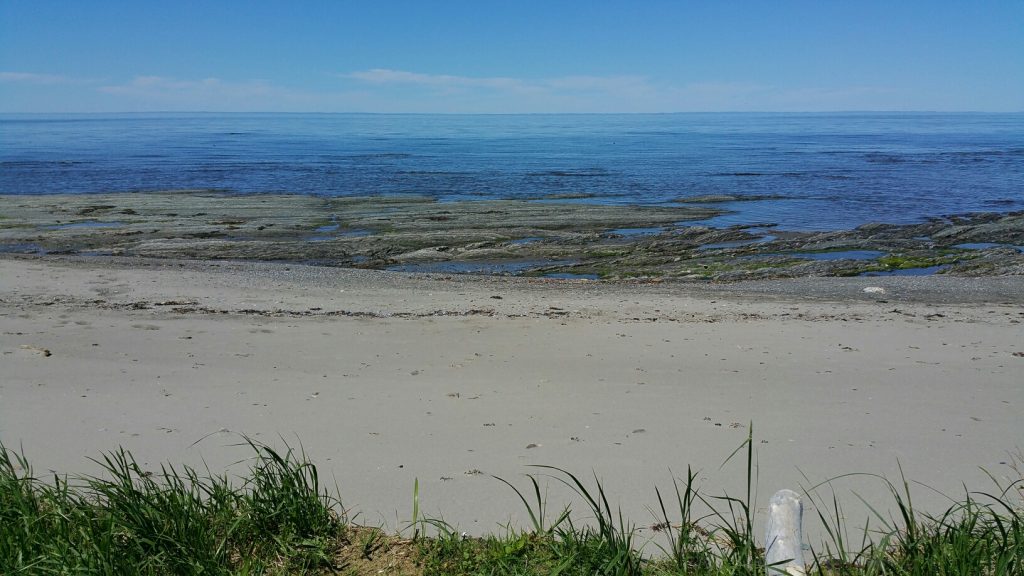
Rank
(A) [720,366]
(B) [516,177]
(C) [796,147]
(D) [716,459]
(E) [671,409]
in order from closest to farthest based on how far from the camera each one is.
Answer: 1. (D) [716,459]
2. (E) [671,409]
3. (A) [720,366]
4. (B) [516,177]
5. (C) [796,147]

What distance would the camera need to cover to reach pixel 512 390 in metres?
6.87

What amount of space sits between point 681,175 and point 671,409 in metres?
35.8

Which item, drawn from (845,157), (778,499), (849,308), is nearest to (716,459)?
(778,499)

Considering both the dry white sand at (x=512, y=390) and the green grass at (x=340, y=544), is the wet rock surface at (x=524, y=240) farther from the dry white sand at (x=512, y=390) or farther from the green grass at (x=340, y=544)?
the green grass at (x=340, y=544)

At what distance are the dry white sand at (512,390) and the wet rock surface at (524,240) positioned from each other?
213 inches

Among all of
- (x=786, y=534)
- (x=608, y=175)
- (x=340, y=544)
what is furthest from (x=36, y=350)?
(x=608, y=175)

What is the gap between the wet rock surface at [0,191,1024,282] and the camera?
17.4m

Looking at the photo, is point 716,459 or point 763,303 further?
point 763,303

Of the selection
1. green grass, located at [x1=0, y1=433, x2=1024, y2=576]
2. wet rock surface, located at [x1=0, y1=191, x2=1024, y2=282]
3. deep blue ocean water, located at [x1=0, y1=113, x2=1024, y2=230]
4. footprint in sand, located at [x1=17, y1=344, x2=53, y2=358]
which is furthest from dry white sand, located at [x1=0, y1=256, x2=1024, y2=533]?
deep blue ocean water, located at [x1=0, y1=113, x2=1024, y2=230]

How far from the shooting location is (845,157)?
5322cm

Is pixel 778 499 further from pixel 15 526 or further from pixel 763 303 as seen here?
pixel 763 303

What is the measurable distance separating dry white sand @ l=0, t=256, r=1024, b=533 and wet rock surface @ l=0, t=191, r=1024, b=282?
17.7 ft

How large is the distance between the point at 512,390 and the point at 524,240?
14258 mm

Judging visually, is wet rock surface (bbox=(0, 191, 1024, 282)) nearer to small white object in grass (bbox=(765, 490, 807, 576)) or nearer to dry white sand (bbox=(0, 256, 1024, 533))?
dry white sand (bbox=(0, 256, 1024, 533))
